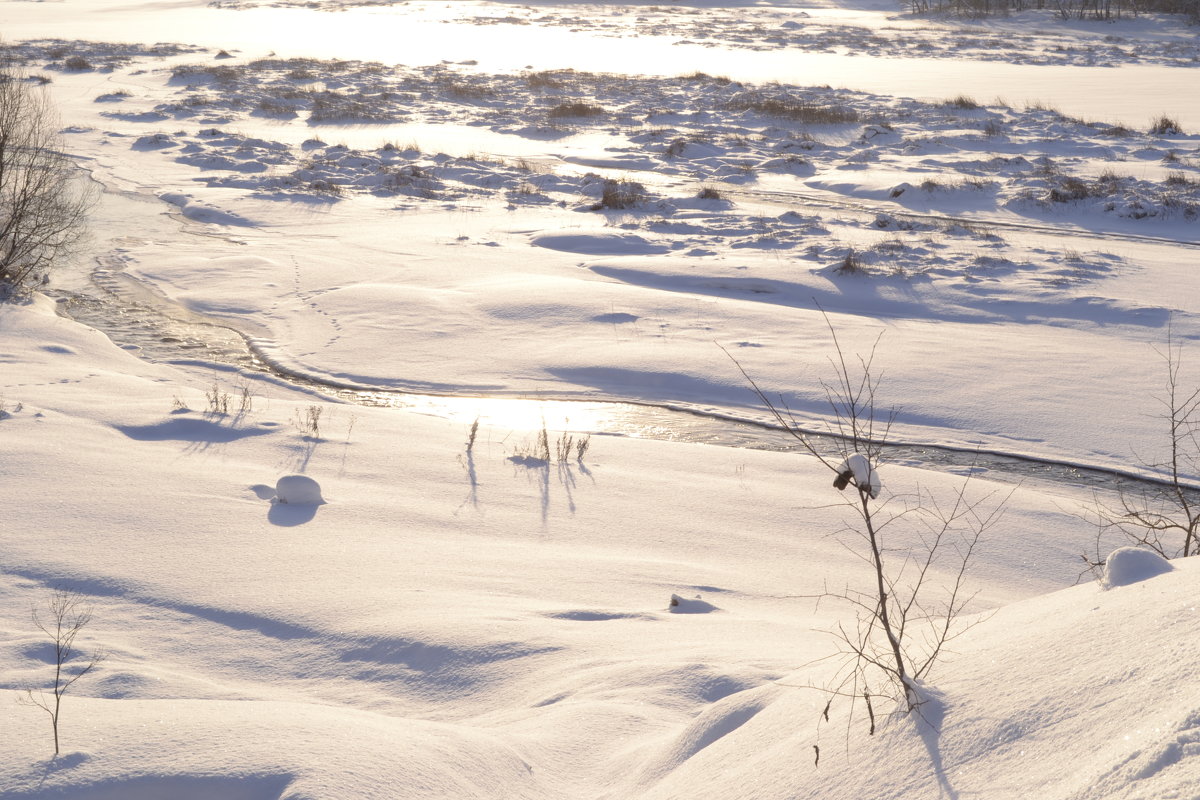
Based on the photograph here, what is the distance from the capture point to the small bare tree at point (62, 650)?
2730mm

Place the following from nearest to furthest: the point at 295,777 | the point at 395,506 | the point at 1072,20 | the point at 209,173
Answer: the point at 295,777
the point at 395,506
the point at 209,173
the point at 1072,20

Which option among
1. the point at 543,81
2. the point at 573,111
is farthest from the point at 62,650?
the point at 543,81

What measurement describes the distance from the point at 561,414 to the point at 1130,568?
5.49 meters

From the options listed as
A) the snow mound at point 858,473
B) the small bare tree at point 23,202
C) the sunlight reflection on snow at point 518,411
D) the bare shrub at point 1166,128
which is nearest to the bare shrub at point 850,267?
the sunlight reflection on snow at point 518,411

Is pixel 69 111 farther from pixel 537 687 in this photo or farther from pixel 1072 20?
pixel 1072 20

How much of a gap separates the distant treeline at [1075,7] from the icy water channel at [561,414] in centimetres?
4395

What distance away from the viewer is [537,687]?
328cm

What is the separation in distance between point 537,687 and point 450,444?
3.45 meters

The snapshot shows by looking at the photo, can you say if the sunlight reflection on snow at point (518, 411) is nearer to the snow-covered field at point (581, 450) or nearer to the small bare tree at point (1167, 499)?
the snow-covered field at point (581, 450)

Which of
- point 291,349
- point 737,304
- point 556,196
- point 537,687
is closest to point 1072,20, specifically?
point 556,196

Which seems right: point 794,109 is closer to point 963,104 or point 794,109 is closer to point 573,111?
point 963,104

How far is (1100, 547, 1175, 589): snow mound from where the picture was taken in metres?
2.51

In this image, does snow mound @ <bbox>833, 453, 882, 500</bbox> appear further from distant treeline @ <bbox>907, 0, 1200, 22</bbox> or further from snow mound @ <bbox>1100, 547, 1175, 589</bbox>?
distant treeline @ <bbox>907, 0, 1200, 22</bbox>

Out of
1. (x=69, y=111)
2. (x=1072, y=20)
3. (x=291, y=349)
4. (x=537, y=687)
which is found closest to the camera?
(x=537, y=687)
